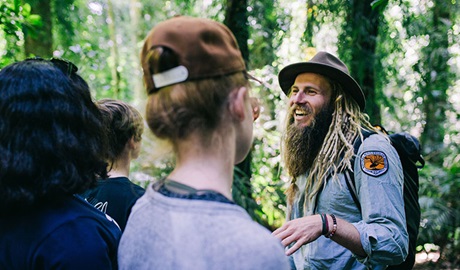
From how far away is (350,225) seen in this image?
229 cm

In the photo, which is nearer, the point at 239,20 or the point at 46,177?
the point at 46,177

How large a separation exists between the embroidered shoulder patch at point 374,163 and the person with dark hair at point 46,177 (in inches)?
59.5

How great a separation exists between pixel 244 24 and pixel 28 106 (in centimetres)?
359

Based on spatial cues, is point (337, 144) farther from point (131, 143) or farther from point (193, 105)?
point (193, 105)

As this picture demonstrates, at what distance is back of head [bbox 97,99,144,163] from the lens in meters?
2.57

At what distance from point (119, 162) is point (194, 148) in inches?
60.3

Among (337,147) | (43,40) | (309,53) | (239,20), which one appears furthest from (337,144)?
(43,40)

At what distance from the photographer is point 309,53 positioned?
6.45 m

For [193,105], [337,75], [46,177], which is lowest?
[46,177]

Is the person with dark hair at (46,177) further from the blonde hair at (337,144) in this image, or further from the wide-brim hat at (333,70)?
the wide-brim hat at (333,70)

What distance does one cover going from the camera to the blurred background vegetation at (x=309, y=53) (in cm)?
480

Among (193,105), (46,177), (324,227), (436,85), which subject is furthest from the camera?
(436,85)

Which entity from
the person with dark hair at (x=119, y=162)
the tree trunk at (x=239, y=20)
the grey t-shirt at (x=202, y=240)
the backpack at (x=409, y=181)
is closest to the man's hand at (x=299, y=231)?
the backpack at (x=409, y=181)

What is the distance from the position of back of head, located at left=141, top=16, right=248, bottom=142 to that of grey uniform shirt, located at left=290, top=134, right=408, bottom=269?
1.41 metres
